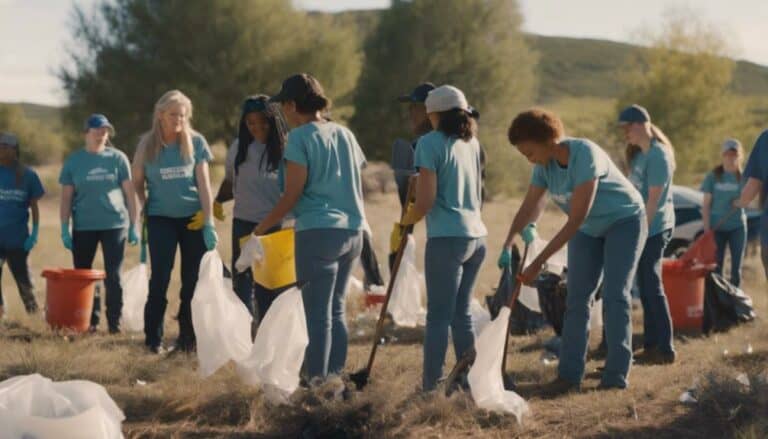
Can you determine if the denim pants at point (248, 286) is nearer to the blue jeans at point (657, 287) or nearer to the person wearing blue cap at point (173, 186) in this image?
the person wearing blue cap at point (173, 186)


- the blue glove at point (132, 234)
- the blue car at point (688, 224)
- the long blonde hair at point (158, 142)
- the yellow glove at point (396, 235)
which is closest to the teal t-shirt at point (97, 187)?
the blue glove at point (132, 234)

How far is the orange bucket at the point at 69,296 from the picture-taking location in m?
8.16

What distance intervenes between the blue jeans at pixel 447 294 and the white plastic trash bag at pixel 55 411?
1.65 metres

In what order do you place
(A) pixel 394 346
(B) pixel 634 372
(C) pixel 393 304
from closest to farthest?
(B) pixel 634 372 < (A) pixel 394 346 < (C) pixel 393 304

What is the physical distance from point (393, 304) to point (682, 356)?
229 cm

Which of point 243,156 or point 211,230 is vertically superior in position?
point 243,156

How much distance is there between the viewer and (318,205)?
17.4 ft

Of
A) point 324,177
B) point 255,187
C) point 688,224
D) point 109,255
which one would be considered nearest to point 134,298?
point 109,255

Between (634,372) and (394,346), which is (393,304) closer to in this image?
(394,346)

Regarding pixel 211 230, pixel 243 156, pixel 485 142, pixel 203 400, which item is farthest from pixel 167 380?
pixel 485 142

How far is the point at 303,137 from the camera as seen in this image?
5266mm

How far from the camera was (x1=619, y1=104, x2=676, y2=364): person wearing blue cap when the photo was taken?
6812 millimetres

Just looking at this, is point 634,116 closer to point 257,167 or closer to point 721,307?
point 721,307

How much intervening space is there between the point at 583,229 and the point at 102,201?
3.84 m
